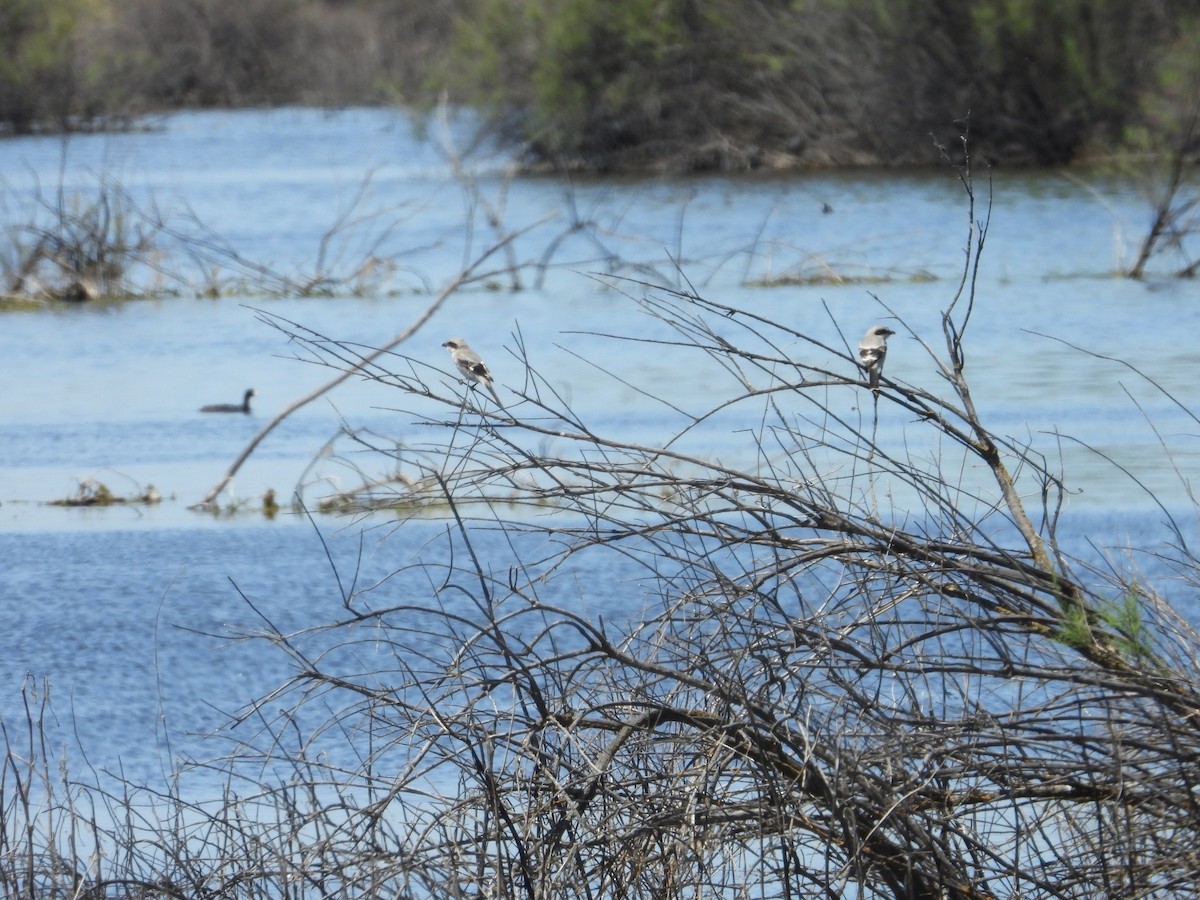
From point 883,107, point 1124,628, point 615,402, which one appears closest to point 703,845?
point 1124,628

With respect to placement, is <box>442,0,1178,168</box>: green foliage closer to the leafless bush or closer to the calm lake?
the calm lake

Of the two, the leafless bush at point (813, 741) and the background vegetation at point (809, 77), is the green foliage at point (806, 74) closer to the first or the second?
the background vegetation at point (809, 77)

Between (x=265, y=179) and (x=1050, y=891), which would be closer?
(x=1050, y=891)

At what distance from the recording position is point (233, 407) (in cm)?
1301

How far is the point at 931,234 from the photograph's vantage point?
70.7ft

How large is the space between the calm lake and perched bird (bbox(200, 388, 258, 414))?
0.35 feet

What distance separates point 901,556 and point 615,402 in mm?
9898

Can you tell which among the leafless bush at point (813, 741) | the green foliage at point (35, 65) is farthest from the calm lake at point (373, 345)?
the green foliage at point (35, 65)

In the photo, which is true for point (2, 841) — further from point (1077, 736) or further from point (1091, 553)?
point (1091, 553)

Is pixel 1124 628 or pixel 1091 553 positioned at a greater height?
pixel 1124 628

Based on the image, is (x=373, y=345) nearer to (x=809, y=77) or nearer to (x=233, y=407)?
(x=233, y=407)

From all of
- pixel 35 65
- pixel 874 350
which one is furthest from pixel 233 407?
pixel 35 65

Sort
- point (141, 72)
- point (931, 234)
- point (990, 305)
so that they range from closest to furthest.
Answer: point (990, 305)
point (931, 234)
point (141, 72)

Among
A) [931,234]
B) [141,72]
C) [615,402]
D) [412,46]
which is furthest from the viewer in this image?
[412,46]
